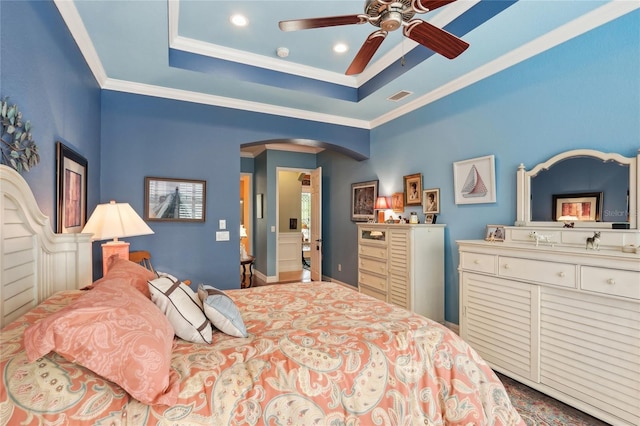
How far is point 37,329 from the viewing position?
89 cm

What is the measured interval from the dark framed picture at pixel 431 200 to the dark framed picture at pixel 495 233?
2.44 feet

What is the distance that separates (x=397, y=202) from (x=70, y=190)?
363 centimetres

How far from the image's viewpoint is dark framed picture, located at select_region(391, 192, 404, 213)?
166 inches

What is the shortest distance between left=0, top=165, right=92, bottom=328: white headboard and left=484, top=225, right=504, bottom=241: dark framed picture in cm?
335

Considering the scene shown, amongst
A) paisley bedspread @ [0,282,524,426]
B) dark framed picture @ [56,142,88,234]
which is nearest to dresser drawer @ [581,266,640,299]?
paisley bedspread @ [0,282,524,426]

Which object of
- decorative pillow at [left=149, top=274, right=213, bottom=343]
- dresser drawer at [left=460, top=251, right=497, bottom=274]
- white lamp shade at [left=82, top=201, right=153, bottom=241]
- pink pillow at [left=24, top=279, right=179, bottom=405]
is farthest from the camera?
dresser drawer at [left=460, top=251, right=497, bottom=274]

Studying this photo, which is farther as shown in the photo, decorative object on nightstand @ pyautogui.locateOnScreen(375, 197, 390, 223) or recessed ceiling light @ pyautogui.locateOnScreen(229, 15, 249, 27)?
decorative object on nightstand @ pyautogui.locateOnScreen(375, 197, 390, 223)

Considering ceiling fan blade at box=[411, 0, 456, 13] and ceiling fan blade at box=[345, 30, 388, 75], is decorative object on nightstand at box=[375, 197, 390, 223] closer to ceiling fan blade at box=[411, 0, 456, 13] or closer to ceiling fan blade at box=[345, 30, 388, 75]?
ceiling fan blade at box=[345, 30, 388, 75]

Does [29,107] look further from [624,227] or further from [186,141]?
[624,227]

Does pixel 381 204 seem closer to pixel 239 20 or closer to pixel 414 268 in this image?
pixel 414 268

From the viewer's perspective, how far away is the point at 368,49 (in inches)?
80.2

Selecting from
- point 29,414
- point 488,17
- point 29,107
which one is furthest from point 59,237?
point 488,17

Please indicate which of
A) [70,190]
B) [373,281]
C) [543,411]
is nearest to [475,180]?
[373,281]

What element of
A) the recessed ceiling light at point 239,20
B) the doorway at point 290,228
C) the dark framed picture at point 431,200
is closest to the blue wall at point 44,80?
the recessed ceiling light at point 239,20
